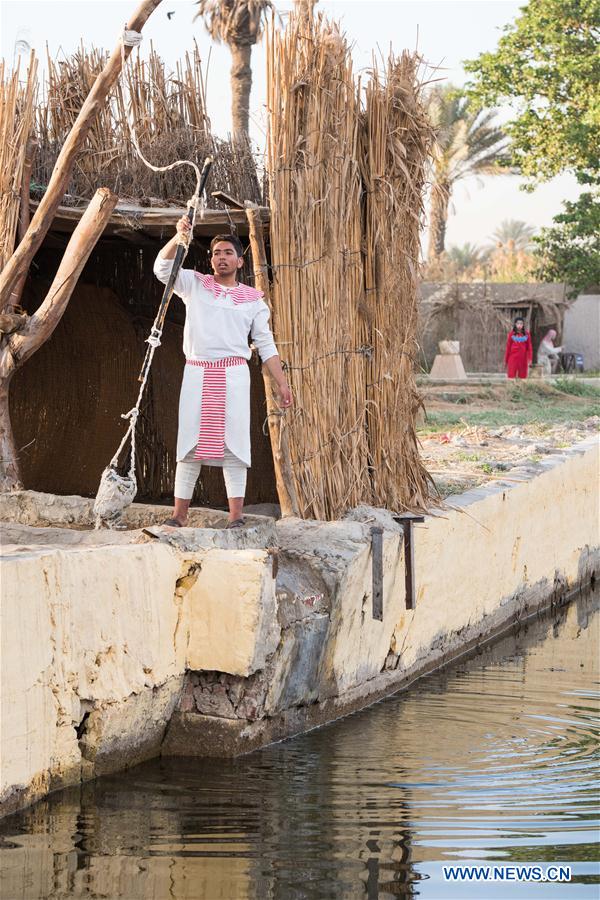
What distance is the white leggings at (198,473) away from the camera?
6121mm

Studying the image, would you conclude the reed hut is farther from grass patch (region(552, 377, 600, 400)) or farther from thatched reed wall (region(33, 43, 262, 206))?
grass patch (region(552, 377, 600, 400))

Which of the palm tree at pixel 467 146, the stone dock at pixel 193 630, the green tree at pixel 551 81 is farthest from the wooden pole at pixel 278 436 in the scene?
the palm tree at pixel 467 146

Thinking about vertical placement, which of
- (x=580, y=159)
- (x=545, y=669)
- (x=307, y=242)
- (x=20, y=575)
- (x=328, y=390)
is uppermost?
(x=580, y=159)

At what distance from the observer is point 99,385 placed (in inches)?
372

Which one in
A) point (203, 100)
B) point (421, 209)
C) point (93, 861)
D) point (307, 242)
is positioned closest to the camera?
point (93, 861)

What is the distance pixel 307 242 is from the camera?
6.80 m

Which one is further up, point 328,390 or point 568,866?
point 328,390

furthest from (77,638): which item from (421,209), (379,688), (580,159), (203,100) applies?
(580,159)

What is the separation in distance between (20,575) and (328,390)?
9.42 feet

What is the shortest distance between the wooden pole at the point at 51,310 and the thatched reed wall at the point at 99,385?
6.99 feet

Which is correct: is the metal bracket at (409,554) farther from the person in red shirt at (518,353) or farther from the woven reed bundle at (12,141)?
the person in red shirt at (518,353)

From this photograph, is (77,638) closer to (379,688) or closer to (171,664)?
(171,664)

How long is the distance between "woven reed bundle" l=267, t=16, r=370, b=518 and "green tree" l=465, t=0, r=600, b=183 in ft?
61.4

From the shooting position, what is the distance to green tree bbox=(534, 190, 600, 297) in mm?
25859
